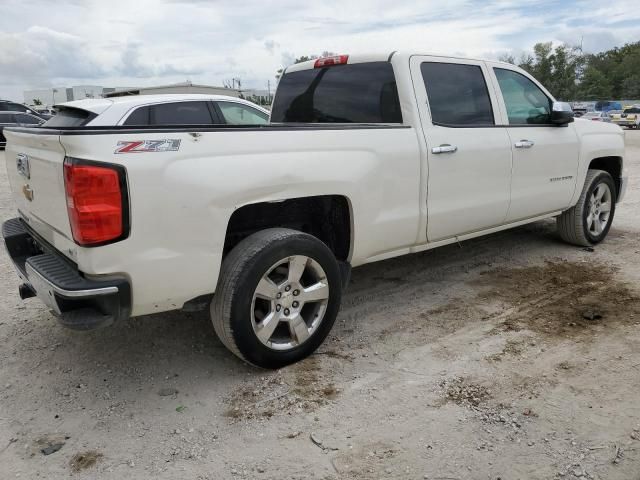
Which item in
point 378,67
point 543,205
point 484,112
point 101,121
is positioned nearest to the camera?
point 378,67

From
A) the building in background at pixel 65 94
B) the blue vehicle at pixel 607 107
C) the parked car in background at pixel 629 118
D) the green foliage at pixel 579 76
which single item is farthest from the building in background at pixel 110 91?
the green foliage at pixel 579 76

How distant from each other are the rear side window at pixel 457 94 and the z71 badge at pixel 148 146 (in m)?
2.13

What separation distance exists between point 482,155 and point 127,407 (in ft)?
10.4

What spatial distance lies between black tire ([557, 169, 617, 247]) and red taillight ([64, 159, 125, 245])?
482cm

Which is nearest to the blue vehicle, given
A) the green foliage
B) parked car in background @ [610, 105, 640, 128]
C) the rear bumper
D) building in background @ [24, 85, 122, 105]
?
parked car in background @ [610, 105, 640, 128]

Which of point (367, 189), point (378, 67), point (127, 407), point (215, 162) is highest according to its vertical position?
point (378, 67)

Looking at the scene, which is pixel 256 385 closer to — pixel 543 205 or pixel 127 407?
pixel 127 407

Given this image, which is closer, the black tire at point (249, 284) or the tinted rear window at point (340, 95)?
the black tire at point (249, 284)

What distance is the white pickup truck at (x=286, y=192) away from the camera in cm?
266

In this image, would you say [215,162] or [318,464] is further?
[215,162]

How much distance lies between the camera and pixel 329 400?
3057 mm

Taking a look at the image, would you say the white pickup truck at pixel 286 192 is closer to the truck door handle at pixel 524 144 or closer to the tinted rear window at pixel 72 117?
the truck door handle at pixel 524 144

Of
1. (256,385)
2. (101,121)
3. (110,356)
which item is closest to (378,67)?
(256,385)

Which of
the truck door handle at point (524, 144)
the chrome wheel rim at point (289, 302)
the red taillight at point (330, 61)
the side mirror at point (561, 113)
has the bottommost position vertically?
the chrome wheel rim at point (289, 302)
